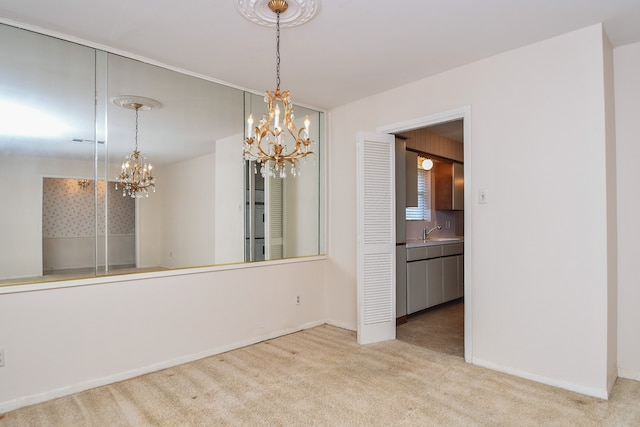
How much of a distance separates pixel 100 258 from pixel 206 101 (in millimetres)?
1653

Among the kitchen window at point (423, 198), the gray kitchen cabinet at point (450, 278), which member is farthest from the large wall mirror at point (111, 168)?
the kitchen window at point (423, 198)

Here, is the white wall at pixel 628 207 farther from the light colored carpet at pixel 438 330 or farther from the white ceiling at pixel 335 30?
the light colored carpet at pixel 438 330

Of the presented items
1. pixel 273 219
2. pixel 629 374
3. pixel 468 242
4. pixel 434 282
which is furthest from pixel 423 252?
pixel 629 374

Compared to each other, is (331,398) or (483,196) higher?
(483,196)

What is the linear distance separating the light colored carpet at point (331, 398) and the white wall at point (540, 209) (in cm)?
27

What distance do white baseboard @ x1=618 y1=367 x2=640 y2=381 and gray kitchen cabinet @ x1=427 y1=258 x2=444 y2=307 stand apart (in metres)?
2.14

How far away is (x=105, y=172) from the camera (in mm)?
2938

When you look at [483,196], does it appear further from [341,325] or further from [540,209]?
[341,325]

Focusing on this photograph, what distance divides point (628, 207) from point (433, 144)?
2.84 meters

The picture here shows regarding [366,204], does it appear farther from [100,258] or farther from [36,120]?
[36,120]

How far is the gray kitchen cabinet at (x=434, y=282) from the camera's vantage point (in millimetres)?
4863

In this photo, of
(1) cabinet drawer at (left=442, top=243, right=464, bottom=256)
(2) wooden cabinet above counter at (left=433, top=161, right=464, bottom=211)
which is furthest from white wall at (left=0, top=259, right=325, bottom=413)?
(2) wooden cabinet above counter at (left=433, top=161, right=464, bottom=211)

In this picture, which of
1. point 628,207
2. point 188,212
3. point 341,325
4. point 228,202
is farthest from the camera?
point 341,325

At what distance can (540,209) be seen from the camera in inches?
114
